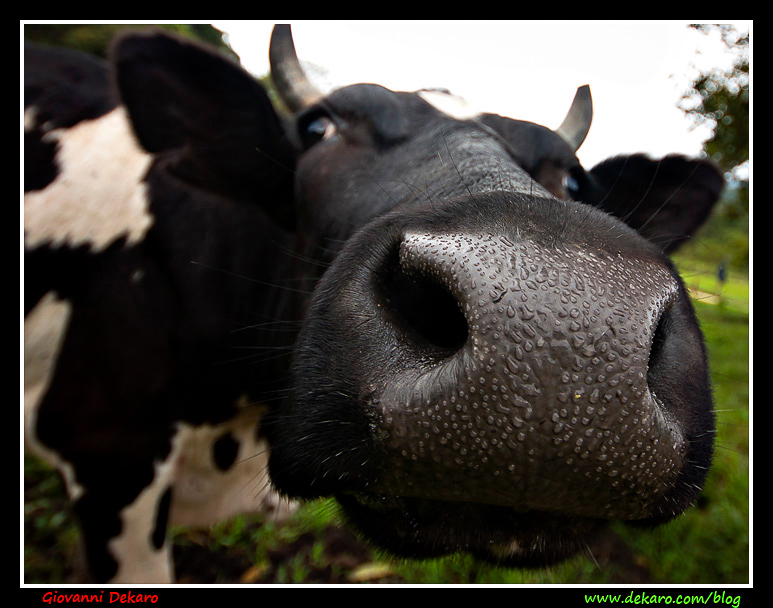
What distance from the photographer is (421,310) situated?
4.15ft

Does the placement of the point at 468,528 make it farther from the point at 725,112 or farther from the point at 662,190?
the point at 725,112

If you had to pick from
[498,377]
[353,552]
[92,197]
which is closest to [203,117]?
[92,197]

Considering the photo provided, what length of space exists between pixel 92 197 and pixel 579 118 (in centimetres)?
267

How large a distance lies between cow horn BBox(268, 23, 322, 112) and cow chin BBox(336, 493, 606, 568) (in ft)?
6.03

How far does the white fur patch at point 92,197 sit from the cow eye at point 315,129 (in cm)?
100

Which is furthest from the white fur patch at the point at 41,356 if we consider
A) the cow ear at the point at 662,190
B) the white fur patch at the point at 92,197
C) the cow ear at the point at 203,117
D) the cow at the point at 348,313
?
the cow ear at the point at 662,190

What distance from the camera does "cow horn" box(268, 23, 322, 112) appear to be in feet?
7.86

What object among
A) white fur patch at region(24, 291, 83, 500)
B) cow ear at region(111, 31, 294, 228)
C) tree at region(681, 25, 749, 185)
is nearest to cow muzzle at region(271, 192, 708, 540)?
cow ear at region(111, 31, 294, 228)

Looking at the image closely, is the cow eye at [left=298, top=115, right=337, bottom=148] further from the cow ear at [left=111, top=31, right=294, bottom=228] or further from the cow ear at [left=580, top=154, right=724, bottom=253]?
the cow ear at [left=580, top=154, right=724, bottom=253]

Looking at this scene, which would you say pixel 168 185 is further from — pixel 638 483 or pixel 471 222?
pixel 638 483

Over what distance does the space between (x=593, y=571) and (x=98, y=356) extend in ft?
10.1

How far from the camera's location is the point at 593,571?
125 inches

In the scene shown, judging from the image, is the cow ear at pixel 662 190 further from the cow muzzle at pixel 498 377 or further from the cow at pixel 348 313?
the cow muzzle at pixel 498 377
